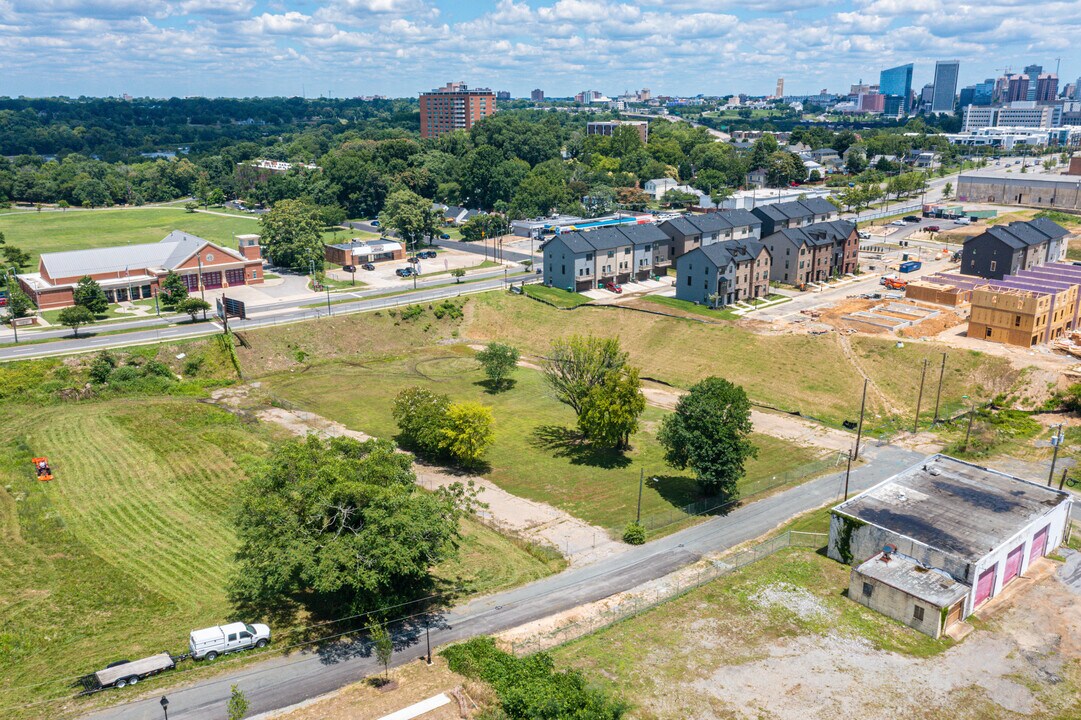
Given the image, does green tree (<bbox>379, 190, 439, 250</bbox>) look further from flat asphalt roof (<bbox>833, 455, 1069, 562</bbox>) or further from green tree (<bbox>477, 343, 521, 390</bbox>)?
flat asphalt roof (<bbox>833, 455, 1069, 562</bbox>)

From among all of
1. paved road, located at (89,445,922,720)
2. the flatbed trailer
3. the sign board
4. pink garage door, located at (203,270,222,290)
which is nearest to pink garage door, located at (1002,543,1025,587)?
paved road, located at (89,445,922,720)

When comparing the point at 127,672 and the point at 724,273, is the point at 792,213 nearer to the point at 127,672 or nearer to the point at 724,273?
the point at 724,273

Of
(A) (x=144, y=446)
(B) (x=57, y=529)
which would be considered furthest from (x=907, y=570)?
(A) (x=144, y=446)

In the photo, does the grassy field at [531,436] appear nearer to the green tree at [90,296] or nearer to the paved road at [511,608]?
the paved road at [511,608]

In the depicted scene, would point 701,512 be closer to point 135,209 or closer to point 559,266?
point 559,266

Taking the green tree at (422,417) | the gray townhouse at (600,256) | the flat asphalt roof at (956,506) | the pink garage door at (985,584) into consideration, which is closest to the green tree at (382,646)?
the green tree at (422,417)
